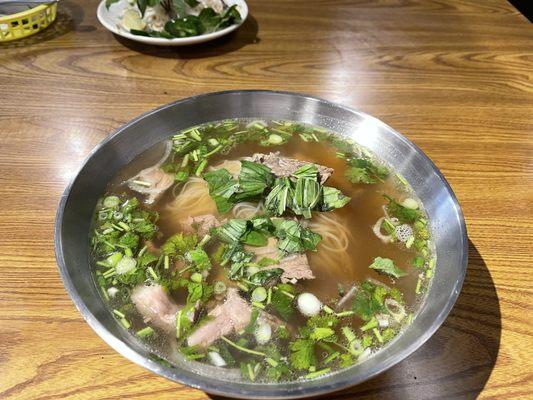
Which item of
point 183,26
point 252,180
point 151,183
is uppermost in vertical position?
point 183,26

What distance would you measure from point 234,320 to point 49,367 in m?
0.58

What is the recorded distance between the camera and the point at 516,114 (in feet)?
8.27

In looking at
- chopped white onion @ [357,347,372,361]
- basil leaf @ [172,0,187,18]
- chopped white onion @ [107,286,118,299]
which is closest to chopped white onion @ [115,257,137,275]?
chopped white onion @ [107,286,118,299]

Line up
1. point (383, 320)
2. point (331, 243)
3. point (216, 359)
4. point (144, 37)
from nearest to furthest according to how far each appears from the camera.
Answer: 1. point (216, 359)
2. point (383, 320)
3. point (331, 243)
4. point (144, 37)

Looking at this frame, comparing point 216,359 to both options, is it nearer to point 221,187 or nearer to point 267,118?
point 221,187

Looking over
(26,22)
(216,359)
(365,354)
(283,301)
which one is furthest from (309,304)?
(26,22)

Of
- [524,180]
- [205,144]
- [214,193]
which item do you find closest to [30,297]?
[214,193]

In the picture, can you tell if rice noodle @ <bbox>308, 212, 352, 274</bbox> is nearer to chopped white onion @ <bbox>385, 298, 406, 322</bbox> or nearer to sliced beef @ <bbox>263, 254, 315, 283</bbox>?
sliced beef @ <bbox>263, 254, 315, 283</bbox>

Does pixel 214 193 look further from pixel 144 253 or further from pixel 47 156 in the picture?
pixel 47 156

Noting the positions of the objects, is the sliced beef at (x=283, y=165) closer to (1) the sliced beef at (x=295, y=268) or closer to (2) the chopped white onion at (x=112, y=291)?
(1) the sliced beef at (x=295, y=268)

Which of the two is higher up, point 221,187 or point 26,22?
point 26,22

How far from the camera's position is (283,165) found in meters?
1.80

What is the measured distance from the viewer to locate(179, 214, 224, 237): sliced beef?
1.61 metres

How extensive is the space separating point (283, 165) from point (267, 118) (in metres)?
0.29
